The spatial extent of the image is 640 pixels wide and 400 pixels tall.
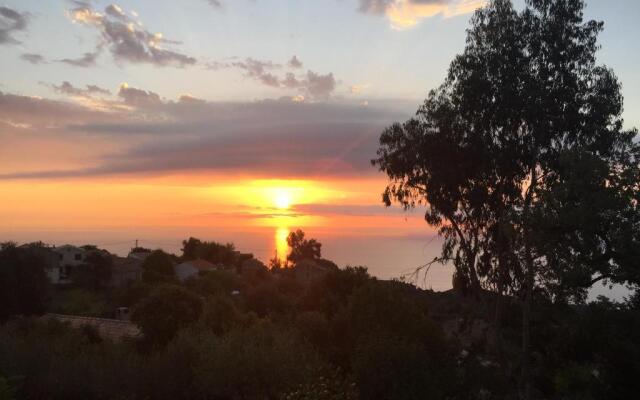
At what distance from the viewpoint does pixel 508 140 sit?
73.8 ft

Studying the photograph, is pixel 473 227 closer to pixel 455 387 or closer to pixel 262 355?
pixel 455 387

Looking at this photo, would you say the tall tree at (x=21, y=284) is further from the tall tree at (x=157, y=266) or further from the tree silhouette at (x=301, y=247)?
the tree silhouette at (x=301, y=247)

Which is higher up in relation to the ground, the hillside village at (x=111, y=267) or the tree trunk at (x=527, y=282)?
the tree trunk at (x=527, y=282)

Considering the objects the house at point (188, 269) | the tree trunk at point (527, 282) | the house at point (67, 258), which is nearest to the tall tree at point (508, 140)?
the tree trunk at point (527, 282)

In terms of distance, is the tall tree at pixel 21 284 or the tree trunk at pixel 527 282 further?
the tall tree at pixel 21 284

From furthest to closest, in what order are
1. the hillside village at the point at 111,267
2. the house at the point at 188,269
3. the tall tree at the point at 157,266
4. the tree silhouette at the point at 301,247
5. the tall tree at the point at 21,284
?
the tree silhouette at the point at 301,247 → the house at the point at 188,269 → the hillside village at the point at 111,267 → the tall tree at the point at 157,266 → the tall tree at the point at 21,284

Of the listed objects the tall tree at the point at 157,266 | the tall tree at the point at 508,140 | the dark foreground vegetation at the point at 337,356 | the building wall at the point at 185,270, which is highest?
the tall tree at the point at 508,140

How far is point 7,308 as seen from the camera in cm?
4381

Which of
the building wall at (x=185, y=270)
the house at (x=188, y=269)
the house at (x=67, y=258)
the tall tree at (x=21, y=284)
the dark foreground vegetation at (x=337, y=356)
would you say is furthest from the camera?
the house at (x=67, y=258)

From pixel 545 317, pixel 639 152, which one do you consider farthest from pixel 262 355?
pixel 545 317

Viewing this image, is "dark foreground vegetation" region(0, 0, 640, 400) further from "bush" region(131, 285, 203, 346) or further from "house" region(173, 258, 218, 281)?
"house" region(173, 258, 218, 281)

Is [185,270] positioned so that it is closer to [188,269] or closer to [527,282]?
[188,269]

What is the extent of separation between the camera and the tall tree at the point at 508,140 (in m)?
21.4

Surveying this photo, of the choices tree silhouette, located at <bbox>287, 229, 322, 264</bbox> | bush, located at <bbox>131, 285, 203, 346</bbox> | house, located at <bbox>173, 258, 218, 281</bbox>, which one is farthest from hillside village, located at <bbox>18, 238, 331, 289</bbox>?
bush, located at <bbox>131, 285, 203, 346</bbox>
